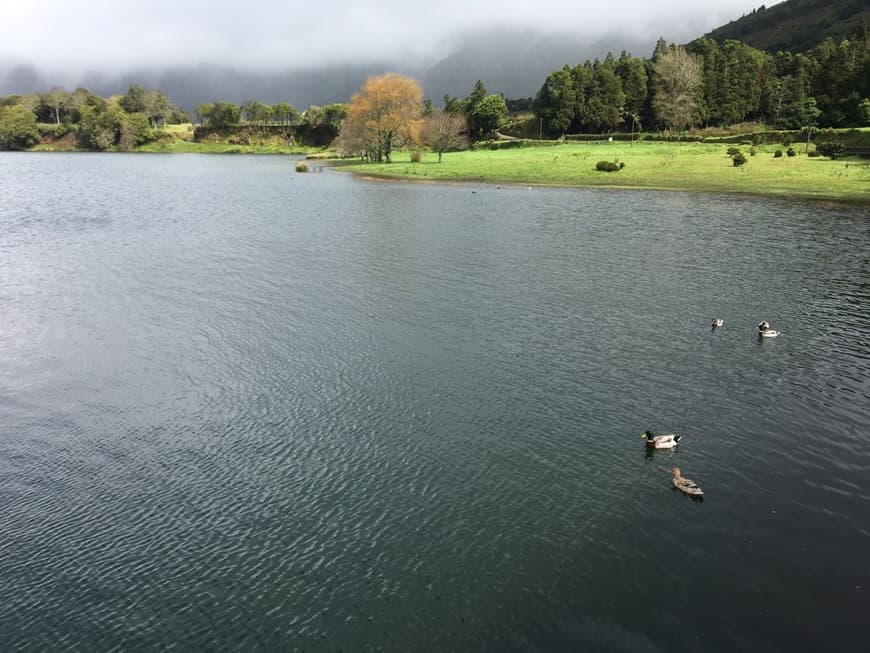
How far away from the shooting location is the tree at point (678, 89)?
128 m

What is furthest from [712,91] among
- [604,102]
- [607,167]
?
[607,167]

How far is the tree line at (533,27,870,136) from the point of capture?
397 ft

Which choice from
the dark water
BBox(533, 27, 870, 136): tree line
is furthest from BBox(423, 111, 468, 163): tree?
the dark water

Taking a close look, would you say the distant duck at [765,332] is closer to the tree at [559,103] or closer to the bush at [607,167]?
the bush at [607,167]

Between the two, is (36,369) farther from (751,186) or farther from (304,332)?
(751,186)

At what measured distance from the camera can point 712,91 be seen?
13925cm

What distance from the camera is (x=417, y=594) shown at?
13000 mm

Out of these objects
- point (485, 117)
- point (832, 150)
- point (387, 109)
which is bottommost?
point (832, 150)

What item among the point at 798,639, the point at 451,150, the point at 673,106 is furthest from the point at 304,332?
the point at 451,150

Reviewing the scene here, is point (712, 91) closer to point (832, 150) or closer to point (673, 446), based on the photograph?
point (832, 150)

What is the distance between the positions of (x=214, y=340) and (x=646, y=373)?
19.7m

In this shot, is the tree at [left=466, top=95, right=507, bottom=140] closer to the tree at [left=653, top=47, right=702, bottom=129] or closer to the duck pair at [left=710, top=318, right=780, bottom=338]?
the tree at [left=653, top=47, right=702, bottom=129]

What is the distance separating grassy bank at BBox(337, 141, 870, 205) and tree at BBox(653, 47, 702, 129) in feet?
40.8

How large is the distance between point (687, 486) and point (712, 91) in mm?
149445
